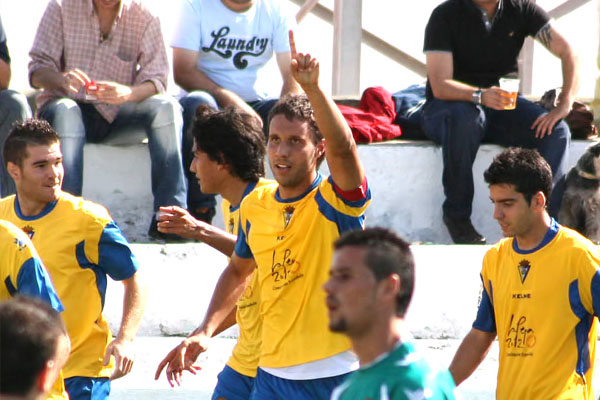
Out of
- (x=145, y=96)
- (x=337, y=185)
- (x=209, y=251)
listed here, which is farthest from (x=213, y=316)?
(x=145, y=96)

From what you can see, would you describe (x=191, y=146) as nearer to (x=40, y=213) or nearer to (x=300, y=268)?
(x=40, y=213)

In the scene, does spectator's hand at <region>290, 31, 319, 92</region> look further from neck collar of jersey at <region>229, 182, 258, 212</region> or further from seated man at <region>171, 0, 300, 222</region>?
seated man at <region>171, 0, 300, 222</region>

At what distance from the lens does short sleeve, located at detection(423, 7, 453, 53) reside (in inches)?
332

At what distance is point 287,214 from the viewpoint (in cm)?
474

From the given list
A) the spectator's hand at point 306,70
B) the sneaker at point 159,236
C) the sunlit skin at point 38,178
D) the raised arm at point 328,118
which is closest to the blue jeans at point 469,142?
the sneaker at point 159,236

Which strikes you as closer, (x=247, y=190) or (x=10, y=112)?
(x=247, y=190)

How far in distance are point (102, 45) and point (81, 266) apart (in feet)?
11.4

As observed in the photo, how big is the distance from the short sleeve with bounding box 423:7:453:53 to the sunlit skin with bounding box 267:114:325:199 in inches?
155

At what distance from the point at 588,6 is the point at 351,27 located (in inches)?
164

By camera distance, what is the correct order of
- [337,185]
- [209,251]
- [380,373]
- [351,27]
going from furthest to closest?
[351,27] → [209,251] → [337,185] → [380,373]

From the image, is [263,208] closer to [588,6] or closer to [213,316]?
[213,316]

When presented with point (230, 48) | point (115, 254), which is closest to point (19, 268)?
point (115, 254)

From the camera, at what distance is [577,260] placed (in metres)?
4.70

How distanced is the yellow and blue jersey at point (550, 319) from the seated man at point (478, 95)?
342cm
